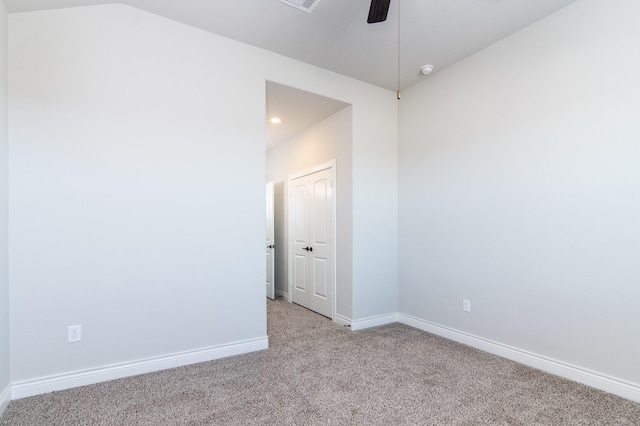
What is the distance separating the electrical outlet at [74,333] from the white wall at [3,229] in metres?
0.31

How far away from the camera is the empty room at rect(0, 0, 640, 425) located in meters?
2.13

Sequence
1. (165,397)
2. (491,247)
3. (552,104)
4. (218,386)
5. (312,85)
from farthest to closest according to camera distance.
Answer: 1. (312,85)
2. (491,247)
3. (552,104)
4. (218,386)
5. (165,397)

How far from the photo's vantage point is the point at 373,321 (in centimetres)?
368

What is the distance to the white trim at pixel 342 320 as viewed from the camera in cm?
363

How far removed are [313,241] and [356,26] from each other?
102 inches

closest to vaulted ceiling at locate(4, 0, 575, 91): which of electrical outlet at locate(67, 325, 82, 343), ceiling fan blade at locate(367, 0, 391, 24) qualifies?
ceiling fan blade at locate(367, 0, 391, 24)

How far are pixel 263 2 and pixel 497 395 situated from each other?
10.5 feet

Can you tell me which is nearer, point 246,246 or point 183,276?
point 183,276

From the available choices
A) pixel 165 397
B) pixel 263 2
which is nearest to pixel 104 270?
pixel 165 397

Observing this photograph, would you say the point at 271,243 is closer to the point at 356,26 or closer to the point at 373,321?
the point at 373,321

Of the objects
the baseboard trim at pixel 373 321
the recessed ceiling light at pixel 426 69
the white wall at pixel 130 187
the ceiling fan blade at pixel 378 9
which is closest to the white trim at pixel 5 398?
the white wall at pixel 130 187

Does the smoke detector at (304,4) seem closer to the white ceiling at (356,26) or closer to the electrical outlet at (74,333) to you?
the white ceiling at (356,26)

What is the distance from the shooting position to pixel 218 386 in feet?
7.55

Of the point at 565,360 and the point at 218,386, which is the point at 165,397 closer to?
the point at 218,386
